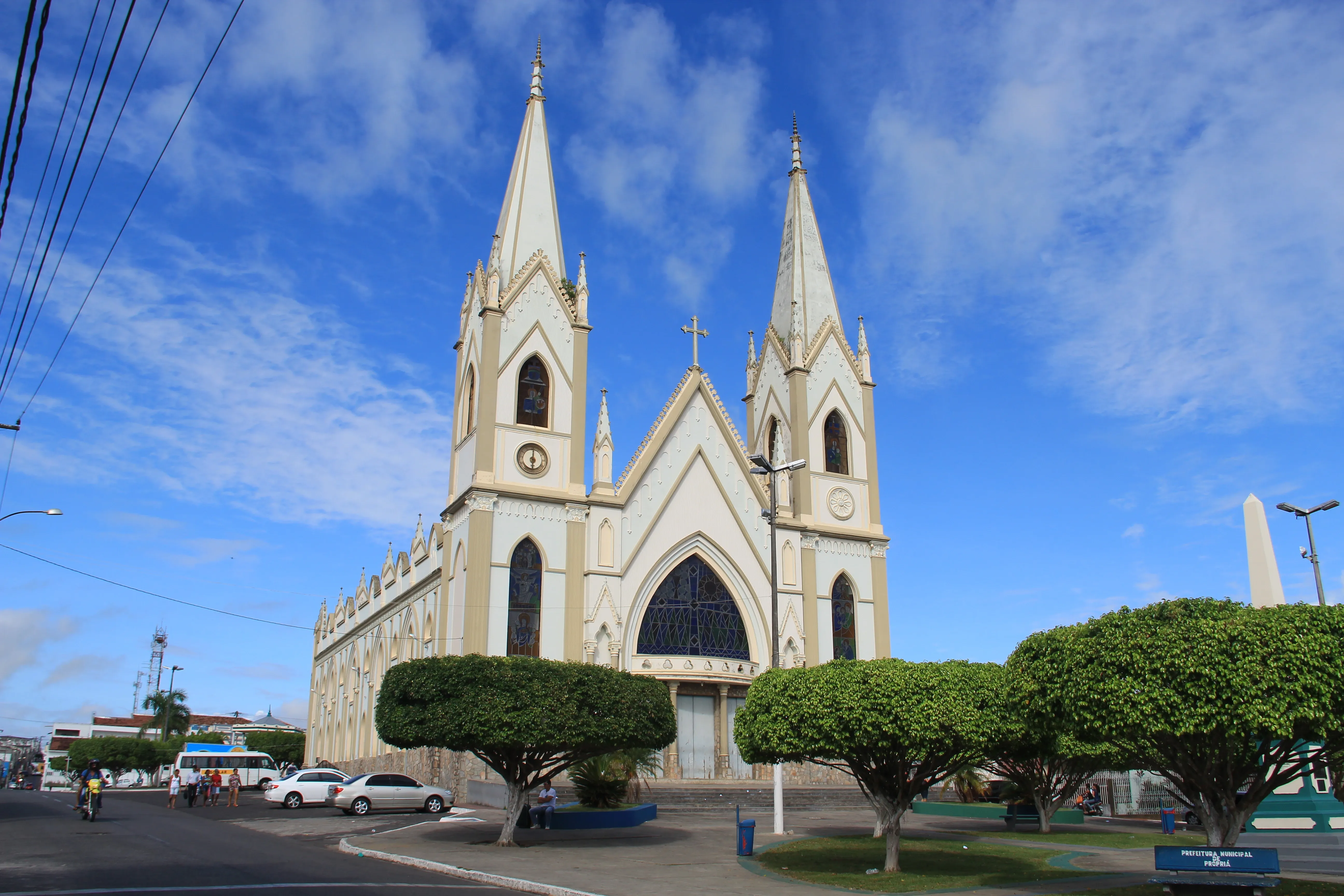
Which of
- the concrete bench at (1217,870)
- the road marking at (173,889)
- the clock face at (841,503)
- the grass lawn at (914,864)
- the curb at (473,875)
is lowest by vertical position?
the grass lawn at (914,864)

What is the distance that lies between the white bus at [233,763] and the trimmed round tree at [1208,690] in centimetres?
4408

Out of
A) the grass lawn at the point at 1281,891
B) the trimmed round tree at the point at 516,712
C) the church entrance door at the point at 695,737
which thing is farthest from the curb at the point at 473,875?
the church entrance door at the point at 695,737

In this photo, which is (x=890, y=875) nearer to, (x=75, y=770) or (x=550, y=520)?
(x=550, y=520)

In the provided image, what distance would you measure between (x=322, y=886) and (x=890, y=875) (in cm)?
879

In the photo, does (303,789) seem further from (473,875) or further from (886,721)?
(886,721)

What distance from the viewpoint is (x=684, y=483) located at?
40.6m

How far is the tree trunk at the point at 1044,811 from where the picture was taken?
2578 centimetres

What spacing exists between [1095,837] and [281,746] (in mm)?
74044

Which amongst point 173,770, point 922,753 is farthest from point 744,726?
point 173,770

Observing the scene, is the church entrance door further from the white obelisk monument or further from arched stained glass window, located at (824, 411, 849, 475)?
the white obelisk monument

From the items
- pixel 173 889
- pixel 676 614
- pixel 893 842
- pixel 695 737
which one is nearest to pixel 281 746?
pixel 695 737

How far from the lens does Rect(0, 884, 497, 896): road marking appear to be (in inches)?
502

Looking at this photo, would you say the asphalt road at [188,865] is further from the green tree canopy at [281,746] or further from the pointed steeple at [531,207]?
the green tree canopy at [281,746]

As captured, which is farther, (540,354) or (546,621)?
(540,354)
